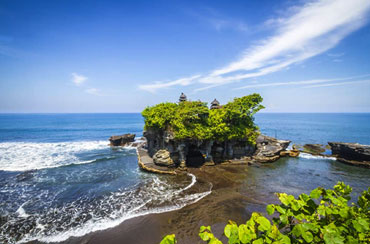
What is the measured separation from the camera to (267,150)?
30219 mm

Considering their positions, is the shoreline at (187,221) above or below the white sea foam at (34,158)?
below

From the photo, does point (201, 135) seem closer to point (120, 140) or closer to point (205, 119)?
point (205, 119)

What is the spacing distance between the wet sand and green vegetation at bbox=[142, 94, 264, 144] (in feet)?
28.2

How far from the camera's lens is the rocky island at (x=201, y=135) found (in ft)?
78.7

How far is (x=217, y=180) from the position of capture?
20688mm

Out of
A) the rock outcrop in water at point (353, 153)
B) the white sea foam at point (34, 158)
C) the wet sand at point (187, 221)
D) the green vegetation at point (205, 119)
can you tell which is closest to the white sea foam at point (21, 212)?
the wet sand at point (187, 221)

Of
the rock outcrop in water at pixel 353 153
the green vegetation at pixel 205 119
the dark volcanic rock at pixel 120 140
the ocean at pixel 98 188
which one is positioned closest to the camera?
the ocean at pixel 98 188

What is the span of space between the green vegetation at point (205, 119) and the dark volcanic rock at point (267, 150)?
330 cm

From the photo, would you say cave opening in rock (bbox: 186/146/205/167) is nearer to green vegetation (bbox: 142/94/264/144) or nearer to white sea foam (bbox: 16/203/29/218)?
green vegetation (bbox: 142/94/264/144)

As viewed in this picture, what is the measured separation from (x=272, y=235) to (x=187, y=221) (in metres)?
12.2

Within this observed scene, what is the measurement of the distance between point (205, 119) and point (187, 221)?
49.3 ft

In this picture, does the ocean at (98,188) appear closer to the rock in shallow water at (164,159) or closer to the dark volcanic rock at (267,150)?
the dark volcanic rock at (267,150)

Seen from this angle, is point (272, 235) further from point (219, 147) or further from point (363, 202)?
point (219, 147)

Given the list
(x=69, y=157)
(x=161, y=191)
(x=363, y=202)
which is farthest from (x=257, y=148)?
(x=69, y=157)
